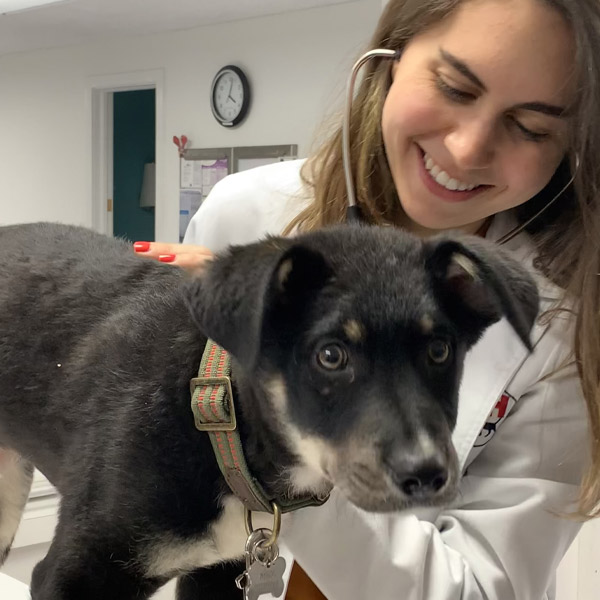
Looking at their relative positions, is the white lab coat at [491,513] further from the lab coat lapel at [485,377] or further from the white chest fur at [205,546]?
the white chest fur at [205,546]

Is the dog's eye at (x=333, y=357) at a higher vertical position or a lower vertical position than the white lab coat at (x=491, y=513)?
higher

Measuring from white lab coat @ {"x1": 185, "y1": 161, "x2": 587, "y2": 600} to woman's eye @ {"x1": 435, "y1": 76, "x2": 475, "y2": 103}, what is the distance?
0.33 metres

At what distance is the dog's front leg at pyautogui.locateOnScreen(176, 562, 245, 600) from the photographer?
1.21 meters

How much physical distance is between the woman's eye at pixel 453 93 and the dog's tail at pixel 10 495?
1.16 meters

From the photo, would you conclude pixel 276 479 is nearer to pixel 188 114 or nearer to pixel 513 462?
pixel 513 462

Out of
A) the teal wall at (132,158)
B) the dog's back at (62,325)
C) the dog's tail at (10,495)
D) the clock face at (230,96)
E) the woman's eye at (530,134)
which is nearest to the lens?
the dog's back at (62,325)

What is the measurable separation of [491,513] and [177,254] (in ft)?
2.29

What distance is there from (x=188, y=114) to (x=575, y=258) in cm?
293

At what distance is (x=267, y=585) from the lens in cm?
102

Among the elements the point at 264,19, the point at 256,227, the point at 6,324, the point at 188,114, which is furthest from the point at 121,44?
the point at 6,324

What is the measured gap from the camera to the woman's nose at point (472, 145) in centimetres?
119

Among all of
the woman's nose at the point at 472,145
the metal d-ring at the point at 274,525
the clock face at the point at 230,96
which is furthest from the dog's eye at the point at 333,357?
the clock face at the point at 230,96

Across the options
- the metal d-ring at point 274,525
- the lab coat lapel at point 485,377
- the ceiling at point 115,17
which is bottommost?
the metal d-ring at point 274,525

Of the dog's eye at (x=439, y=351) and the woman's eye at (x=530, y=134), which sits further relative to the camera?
the woman's eye at (x=530, y=134)
